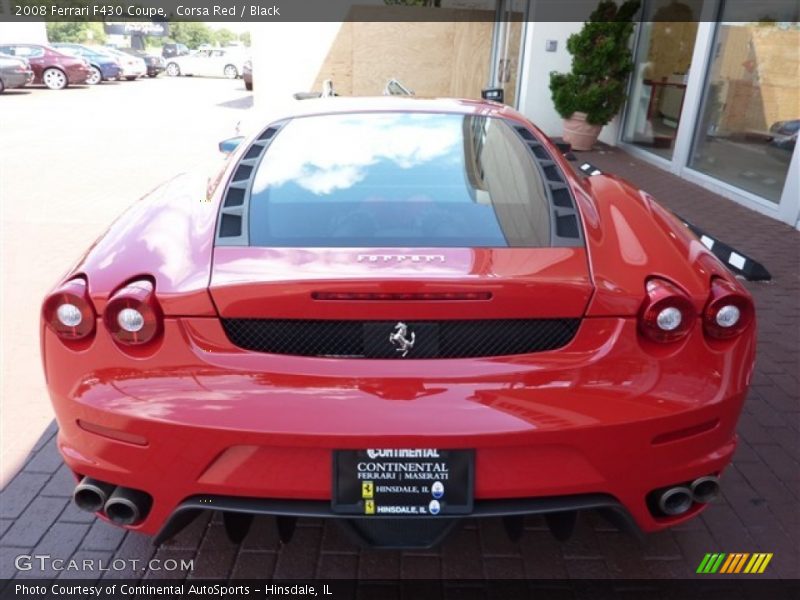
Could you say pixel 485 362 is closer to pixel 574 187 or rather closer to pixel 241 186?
pixel 574 187

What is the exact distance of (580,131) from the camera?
1141cm

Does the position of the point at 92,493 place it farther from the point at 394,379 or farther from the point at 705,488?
the point at 705,488

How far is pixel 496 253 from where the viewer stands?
1.91 metres

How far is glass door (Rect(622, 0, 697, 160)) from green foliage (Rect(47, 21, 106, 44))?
48.3 meters

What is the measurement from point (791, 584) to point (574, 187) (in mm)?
1509

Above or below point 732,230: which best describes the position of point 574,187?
above

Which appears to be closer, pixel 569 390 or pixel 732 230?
pixel 569 390

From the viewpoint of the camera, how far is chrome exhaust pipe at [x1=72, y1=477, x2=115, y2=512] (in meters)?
1.90

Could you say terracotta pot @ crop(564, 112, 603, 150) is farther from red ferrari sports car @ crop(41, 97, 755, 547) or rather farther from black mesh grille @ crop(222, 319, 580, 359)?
black mesh grille @ crop(222, 319, 580, 359)

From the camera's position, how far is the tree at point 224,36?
9741cm

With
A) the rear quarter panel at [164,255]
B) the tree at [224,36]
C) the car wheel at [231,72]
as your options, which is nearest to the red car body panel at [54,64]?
the car wheel at [231,72]

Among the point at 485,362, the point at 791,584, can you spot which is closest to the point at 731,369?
the point at 485,362

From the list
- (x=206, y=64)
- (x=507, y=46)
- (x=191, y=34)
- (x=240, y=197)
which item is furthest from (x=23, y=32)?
(x=191, y=34)

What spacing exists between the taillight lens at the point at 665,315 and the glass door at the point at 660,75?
8.98 m
